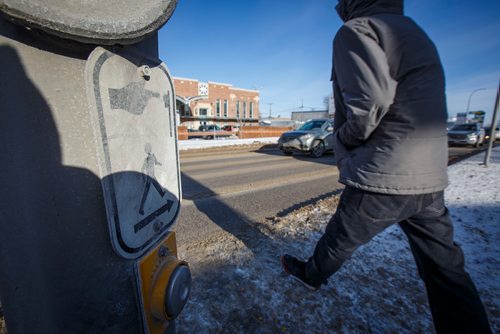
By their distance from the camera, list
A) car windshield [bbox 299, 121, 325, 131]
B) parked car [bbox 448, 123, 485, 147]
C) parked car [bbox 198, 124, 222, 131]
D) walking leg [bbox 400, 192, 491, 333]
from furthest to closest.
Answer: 1. parked car [bbox 198, 124, 222, 131]
2. parked car [bbox 448, 123, 485, 147]
3. car windshield [bbox 299, 121, 325, 131]
4. walking leg [bbox 400, 192, 491, 333]

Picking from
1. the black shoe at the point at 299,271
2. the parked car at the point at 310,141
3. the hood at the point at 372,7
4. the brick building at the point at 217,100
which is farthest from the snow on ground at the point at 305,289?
the brick building at the point at 217,100

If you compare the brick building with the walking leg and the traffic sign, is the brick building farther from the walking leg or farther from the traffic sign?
the traffic sign

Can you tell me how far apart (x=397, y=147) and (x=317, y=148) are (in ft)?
29.0

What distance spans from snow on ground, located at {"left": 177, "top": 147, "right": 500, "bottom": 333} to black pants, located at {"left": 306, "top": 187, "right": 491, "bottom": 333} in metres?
0.37

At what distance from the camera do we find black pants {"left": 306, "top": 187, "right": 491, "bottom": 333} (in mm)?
1217

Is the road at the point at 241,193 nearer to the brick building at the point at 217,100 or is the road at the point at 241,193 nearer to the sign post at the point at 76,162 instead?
the sign post at the point at 76,162

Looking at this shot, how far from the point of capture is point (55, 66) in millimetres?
620

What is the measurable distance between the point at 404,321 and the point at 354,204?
3.08 feet

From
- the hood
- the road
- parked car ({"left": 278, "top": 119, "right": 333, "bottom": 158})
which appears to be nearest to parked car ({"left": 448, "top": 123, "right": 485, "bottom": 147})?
parked car ({"left": 278, "top": 119, "right": 333, "bottom": 158})

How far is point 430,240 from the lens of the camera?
130cm

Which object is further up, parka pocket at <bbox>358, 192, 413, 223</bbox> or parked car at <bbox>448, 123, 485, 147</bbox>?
parka pocket at <bbox>358, 192, 413, 223</bbox>

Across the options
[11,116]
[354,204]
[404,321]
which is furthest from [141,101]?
[404,321]

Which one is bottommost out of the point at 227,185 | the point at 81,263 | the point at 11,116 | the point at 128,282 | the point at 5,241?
the point at 227,185

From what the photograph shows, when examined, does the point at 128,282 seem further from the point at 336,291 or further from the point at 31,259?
the point at 336,291
